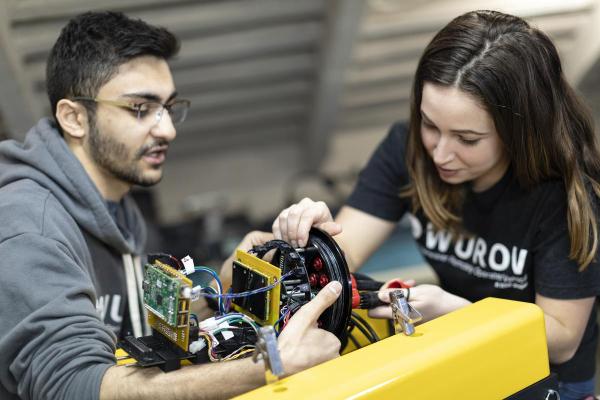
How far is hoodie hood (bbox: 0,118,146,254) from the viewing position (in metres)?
1.35

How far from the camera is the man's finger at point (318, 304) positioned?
3.19 ft

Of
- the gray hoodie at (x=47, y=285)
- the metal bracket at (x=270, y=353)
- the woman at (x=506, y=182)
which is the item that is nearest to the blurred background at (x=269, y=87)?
the gray hoodie at (x=47, y=285)

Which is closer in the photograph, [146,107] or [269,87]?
[146,107]

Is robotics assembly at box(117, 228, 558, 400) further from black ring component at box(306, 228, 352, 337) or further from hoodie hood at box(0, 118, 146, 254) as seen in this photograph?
hoodie hood at box(0, 118, 146, 254)

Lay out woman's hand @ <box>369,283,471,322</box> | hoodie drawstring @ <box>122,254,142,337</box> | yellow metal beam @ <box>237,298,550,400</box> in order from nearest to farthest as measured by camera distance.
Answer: yellow metal beam @ <box>237,298,550,400</box> < woman's hand @ <box>369,283,471,322</box> < hoodie drawstring @ <box>122,254,142,337</box>

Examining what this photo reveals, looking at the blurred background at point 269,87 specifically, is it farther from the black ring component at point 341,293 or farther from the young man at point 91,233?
the black ring component at point 341,293

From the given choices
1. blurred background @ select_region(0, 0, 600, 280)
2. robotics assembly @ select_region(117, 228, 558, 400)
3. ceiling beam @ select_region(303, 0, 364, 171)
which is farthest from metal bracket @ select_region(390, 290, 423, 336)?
ceiling beam @ select_region(303, 0, 364, 171)

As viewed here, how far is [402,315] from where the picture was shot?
1011mm

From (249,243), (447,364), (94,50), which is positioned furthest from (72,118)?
(447,364)

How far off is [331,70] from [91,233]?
233cm

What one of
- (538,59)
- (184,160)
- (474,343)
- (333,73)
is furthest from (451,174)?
(184,160)

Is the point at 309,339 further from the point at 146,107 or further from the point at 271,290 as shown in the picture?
the point at 146,107

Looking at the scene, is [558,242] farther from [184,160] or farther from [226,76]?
[184,160]

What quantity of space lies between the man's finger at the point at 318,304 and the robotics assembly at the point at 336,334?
0.16ft
